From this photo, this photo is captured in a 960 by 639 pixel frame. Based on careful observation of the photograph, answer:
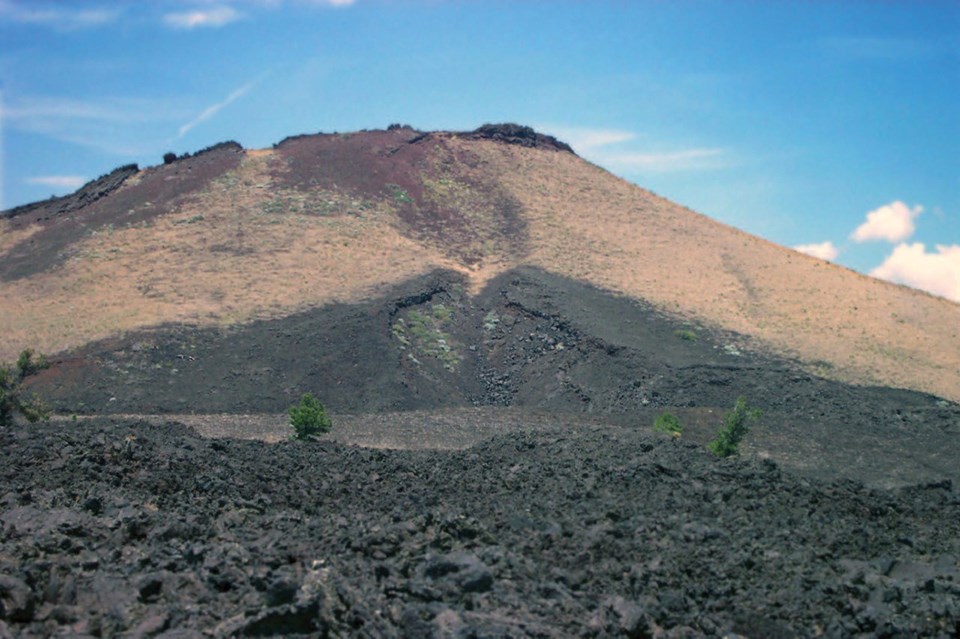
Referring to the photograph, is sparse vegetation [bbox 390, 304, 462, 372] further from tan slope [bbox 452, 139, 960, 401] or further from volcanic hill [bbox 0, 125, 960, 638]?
tan slope [bbox 452, 139, 960, 401]

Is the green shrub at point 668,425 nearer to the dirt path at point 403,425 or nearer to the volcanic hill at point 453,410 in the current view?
the volcanic hill at point 453,410

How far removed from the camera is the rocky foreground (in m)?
9.51

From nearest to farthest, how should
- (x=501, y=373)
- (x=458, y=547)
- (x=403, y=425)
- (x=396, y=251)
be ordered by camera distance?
(x=458, y=547) → (x=403, y=425) → (x=501, y=373) → (x=396, y=251)

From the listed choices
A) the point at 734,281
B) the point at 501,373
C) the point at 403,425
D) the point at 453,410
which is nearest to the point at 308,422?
Answer: the point at 403,425

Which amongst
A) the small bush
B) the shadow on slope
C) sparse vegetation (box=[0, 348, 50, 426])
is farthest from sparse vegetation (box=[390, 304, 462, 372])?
sparse vegetation (box=[0, 348, 50, 426])

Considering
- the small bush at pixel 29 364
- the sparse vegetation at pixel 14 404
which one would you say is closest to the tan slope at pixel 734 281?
the small bush at pixel 29 364

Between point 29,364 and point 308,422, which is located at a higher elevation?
point 29,364

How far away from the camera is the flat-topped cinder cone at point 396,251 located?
43000 millimetres

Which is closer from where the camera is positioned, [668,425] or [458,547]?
[458,547]

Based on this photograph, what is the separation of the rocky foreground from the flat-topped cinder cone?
24.6 meters

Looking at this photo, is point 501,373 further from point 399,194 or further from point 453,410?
point 399,194

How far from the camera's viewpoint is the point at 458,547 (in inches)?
469

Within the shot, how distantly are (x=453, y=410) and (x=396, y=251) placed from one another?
52.7 ft

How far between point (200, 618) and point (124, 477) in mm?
8287
